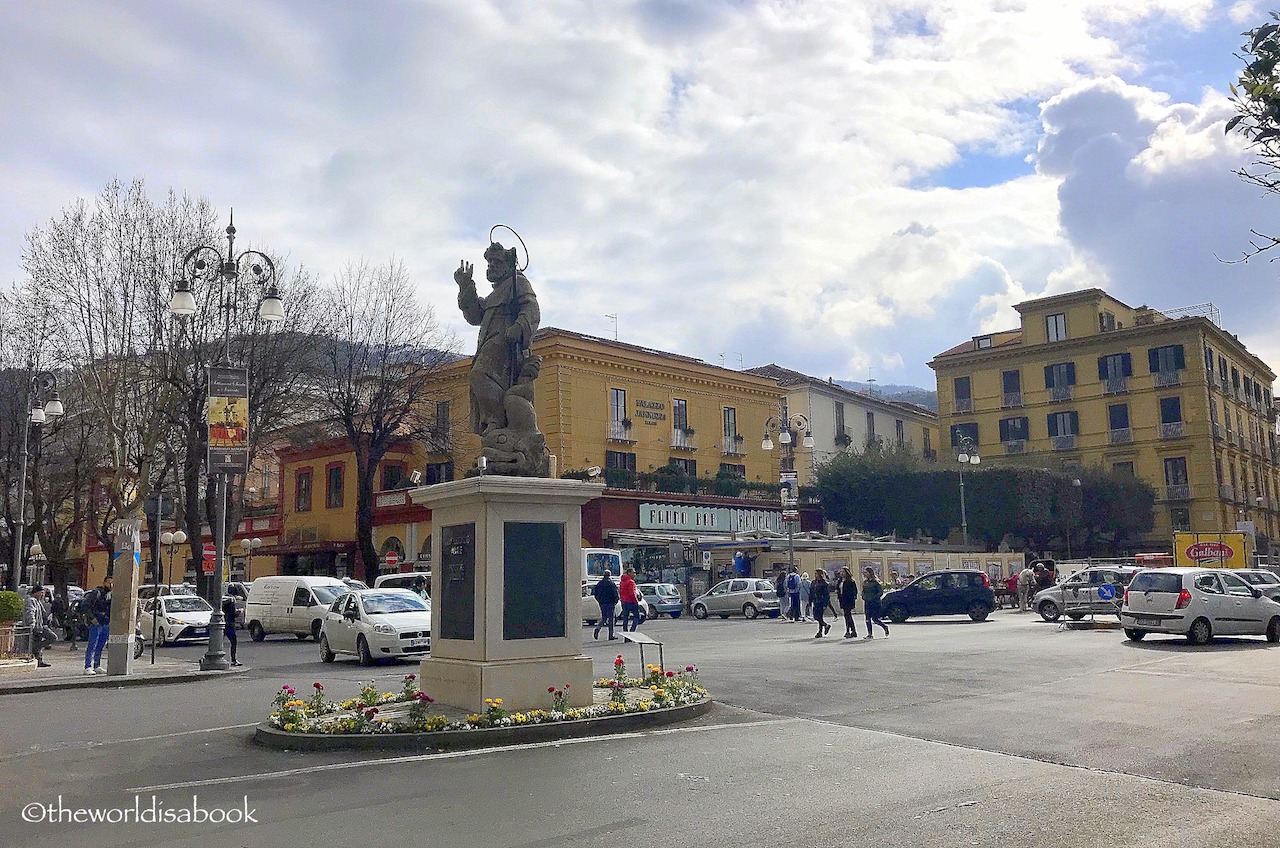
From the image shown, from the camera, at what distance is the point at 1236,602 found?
822 inches

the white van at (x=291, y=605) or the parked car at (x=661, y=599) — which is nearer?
the white van at (x=291, y=605)

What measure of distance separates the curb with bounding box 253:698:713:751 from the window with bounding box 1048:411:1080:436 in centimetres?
6009

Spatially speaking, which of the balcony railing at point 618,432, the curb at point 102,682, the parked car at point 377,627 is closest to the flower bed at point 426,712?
the curb at point 102,682

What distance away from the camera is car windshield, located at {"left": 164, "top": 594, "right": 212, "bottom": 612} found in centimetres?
3106

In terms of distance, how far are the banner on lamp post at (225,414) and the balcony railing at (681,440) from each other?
31.1 m

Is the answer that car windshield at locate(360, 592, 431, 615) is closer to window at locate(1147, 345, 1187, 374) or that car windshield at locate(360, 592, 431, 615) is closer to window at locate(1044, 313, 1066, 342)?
window at locate(1147, 345, 1187, 374)

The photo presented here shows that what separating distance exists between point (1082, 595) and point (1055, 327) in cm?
3982

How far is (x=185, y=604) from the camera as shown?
31578 mm

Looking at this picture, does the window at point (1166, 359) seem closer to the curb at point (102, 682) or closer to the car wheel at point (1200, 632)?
the car wheel at point (1200, 632)

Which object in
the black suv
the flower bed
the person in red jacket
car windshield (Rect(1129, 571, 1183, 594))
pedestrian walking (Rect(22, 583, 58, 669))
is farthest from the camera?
the black suv

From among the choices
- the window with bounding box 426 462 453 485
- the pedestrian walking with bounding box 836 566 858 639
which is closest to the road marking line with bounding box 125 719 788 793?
A: the pedestrian walking with bounding box 836 566 858 639

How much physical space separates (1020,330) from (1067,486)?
16.5 meters

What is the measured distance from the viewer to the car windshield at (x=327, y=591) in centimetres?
2962

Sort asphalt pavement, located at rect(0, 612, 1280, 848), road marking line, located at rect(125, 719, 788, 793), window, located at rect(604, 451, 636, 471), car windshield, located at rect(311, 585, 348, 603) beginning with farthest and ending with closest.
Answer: window, located at rect(604, 451, 636, 471) → car windshield, located at rect(311, 585, 348, 603) → road marking line, located at rect(125, 719, 788, 793) → asphalt pavement, located at rect(0, 612, 1280, 848)
